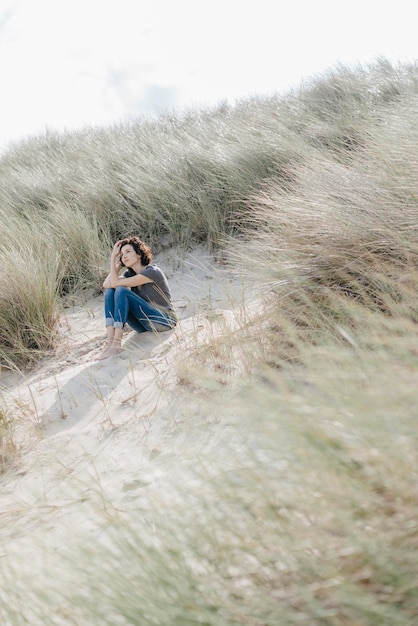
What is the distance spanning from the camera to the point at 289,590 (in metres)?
1.32

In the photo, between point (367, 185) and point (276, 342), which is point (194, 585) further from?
point (367, 185)

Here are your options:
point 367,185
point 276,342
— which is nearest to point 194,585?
→ point 276,342

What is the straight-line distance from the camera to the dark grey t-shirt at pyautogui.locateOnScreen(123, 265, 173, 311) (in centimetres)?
511

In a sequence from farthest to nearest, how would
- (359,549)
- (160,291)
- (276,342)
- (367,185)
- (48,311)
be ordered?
(48,311), (160,291), (367,185), (276,342), (359,549)

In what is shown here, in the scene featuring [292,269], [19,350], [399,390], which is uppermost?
[399,390]

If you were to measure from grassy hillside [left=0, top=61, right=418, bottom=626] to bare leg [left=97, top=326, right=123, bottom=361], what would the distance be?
776 millimetres

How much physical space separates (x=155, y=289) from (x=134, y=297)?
0.22 meters

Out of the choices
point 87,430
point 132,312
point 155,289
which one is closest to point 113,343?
point 132,312

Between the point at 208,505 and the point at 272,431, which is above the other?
the point at 272,431

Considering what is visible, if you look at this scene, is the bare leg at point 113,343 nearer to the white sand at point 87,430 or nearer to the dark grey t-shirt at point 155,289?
the white sand at point 87,430

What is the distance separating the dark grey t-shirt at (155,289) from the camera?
511 cm

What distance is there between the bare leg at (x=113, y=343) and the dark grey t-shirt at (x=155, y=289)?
1.34 ft

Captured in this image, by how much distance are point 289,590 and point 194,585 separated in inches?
8.0

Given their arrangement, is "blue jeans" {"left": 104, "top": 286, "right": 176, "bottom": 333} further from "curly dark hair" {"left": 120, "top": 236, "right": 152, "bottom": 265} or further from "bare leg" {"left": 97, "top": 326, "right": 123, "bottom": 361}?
→ "curly dark hair" {"left": 120, "top": 236, "right": 152, "bottom": 265}
